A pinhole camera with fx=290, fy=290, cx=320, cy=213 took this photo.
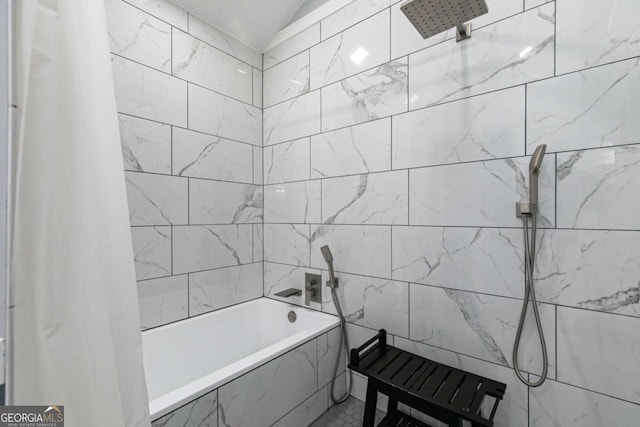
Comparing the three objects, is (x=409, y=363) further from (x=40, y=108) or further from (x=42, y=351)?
(x=40, y=108)

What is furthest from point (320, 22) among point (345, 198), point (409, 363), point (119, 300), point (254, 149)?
point (409, 363)

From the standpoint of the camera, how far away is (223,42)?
1.95m

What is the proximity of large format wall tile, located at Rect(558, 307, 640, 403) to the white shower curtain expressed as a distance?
1.44m

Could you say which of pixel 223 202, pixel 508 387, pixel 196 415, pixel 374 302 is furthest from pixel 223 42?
pixel 508 387

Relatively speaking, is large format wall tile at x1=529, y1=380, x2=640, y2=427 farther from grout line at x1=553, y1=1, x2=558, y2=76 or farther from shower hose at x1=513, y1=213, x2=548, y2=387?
grout line at x1=553, y1=1, x2=558, y2=76

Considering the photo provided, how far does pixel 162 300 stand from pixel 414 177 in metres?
1.56

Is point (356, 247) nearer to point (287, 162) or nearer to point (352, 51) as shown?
point (287, 162)

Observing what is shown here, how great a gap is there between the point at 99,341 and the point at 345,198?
1300 mm

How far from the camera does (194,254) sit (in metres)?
1.81

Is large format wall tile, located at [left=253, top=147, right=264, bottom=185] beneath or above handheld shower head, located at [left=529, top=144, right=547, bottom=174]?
above

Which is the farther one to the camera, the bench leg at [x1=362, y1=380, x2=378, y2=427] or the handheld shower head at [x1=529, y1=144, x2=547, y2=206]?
the bench leg at [x1=362, y1=380, x2=378, y2=427]

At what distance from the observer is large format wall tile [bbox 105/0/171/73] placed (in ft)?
4.83

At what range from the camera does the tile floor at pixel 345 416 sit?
1.53 m

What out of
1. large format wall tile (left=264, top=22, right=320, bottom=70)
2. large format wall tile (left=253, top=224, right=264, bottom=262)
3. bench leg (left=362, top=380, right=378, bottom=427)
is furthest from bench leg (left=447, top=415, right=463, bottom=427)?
large format wall tile (left=264, top=22, right=320, bottom=70)
